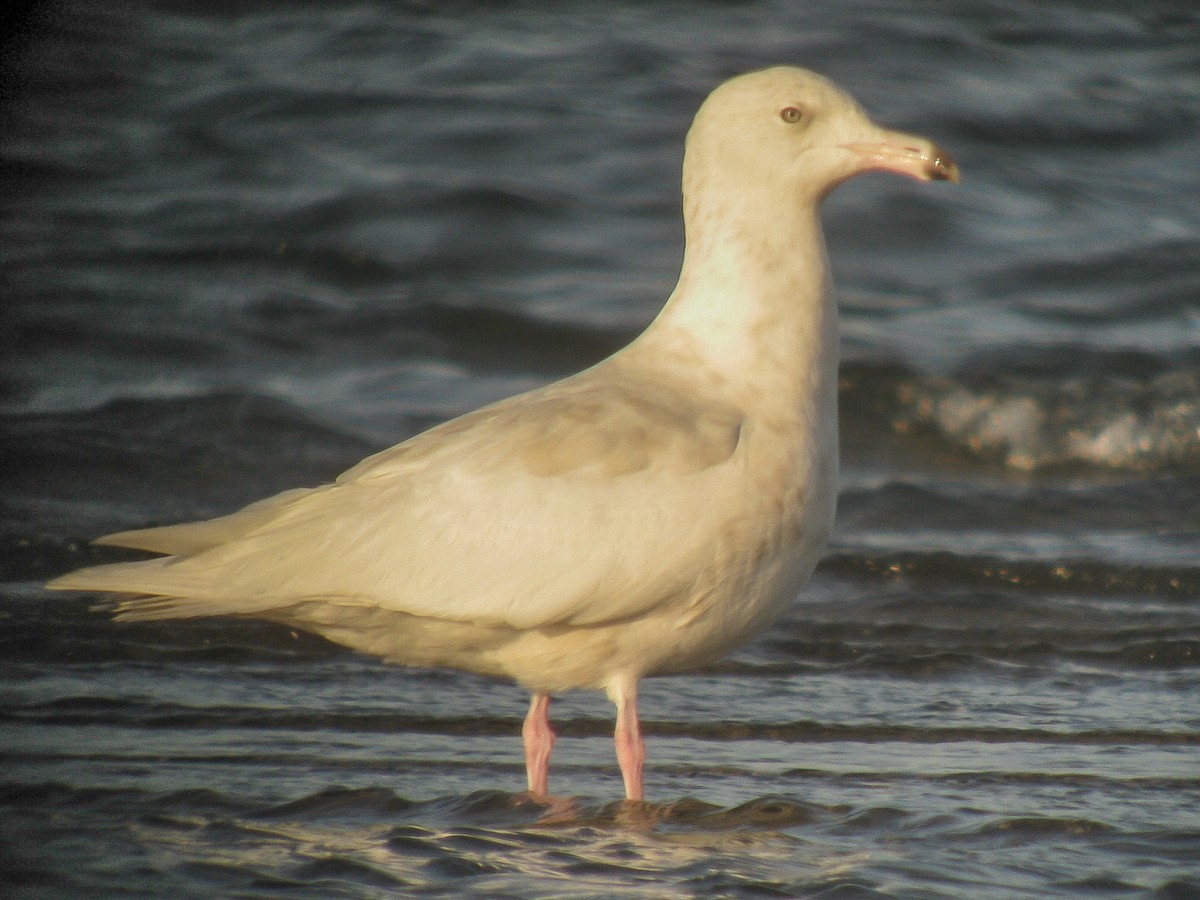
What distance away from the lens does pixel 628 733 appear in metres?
4.32

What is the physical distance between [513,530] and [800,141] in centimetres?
138

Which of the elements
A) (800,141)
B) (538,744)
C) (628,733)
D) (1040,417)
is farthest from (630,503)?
(1040,417)

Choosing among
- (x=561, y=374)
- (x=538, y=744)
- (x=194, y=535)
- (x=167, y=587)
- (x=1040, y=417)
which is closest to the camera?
(x=167, y=587)

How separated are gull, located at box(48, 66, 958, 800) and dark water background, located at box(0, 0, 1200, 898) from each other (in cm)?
51

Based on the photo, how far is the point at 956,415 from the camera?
970 centimetres

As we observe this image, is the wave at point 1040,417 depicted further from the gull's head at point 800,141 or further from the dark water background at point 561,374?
the gull's head at point 800,141

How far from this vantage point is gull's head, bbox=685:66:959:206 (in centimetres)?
446

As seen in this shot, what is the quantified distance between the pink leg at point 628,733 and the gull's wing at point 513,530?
298mm

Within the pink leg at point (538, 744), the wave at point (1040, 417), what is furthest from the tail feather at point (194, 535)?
the wave at point (1040, 417)

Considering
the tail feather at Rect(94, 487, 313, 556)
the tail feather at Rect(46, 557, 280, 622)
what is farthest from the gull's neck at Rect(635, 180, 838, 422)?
the tail feather at Rect(46, 557, 280, 622)

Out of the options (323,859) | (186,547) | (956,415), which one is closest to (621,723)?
(323,859)

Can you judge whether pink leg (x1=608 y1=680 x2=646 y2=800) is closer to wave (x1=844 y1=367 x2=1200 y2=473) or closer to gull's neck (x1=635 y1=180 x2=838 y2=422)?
gull's neck (x1=635 y1=180 x2=838 y2=422)

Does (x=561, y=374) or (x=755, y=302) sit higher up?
(x=755, y=302)

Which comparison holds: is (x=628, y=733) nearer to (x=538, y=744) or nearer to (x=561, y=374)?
(x=538, y=744)
